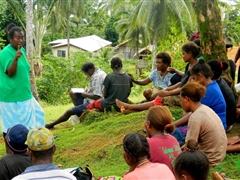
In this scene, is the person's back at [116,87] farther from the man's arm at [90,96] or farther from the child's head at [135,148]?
the child's head at [135,148]

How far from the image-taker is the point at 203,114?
159 inches

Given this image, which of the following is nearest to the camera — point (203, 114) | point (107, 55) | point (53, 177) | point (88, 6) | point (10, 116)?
point (53, 177)

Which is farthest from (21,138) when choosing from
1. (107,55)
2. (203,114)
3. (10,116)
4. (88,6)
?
(88,6)

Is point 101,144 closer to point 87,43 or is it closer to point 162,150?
point 162,150

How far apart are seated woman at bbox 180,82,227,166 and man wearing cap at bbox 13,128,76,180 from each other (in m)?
1.65

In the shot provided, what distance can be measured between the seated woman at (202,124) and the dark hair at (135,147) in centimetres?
96

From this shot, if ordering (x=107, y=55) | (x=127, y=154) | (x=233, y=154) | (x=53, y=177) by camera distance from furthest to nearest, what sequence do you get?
1. (x=107, y=55)
2. (x=233, y=154)
3. (x=127, y=154)
4. (x=53, y=177)

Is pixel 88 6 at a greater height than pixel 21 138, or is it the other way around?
pixel 88 6

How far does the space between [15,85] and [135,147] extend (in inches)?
112

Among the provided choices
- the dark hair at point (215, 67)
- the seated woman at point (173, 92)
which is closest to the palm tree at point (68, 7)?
the seated woman at point (173, 92)

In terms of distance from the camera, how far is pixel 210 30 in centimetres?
668

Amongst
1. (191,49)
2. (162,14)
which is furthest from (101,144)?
(162,14)

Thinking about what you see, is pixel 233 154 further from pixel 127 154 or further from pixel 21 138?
pixel 21 138

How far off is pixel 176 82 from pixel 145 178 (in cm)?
422
